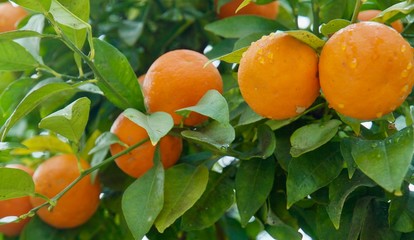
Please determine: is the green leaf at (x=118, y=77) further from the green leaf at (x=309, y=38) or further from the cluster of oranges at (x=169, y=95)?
the green leaf at (x=309, y=38)

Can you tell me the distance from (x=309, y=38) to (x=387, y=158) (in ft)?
0.57

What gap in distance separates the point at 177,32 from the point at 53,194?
1.72 feet

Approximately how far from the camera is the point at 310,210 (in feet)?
3.39

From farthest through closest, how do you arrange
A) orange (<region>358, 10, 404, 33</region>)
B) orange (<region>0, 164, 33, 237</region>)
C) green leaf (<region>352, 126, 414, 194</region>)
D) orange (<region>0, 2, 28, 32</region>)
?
orange (<region>0, 2, 28, 32</region>)
orange (<region>0, 164, 33, 237</region>)
orange (<region>358, 10, 404, 33</region>)
green leaf (<region>352, 126, 414, 194</region>)

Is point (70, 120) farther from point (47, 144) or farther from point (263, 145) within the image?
point (47, 144)

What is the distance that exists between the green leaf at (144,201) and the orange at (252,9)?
0.47 meters

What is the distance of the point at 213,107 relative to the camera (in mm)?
871

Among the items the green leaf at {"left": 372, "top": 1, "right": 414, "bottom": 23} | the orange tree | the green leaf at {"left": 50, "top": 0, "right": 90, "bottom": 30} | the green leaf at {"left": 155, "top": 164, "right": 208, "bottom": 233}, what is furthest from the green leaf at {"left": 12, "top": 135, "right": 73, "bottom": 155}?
the green leaf at {"left": 372, "top": 1, "right": 414, "bottom": 23}

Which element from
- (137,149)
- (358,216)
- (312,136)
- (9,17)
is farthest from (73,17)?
(9,17)

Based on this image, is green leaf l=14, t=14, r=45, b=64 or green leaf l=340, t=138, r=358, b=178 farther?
green leaf l=14, t=14, r=45, b=64

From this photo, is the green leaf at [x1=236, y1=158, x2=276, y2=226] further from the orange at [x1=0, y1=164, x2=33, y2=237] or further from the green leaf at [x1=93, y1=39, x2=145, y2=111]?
the orange at [x1=0, y1=164, x2=33, y2=237]

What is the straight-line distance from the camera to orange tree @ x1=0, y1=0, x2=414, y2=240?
2.59 feet

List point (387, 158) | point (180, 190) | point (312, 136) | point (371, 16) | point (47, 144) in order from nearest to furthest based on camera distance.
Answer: point (387, 158)
point (312, 136)
point (180, 190)
point (371, 16)
point (47, 144)

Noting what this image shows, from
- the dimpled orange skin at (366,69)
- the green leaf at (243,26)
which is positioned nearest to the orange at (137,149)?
the green leaf at (243,26)
